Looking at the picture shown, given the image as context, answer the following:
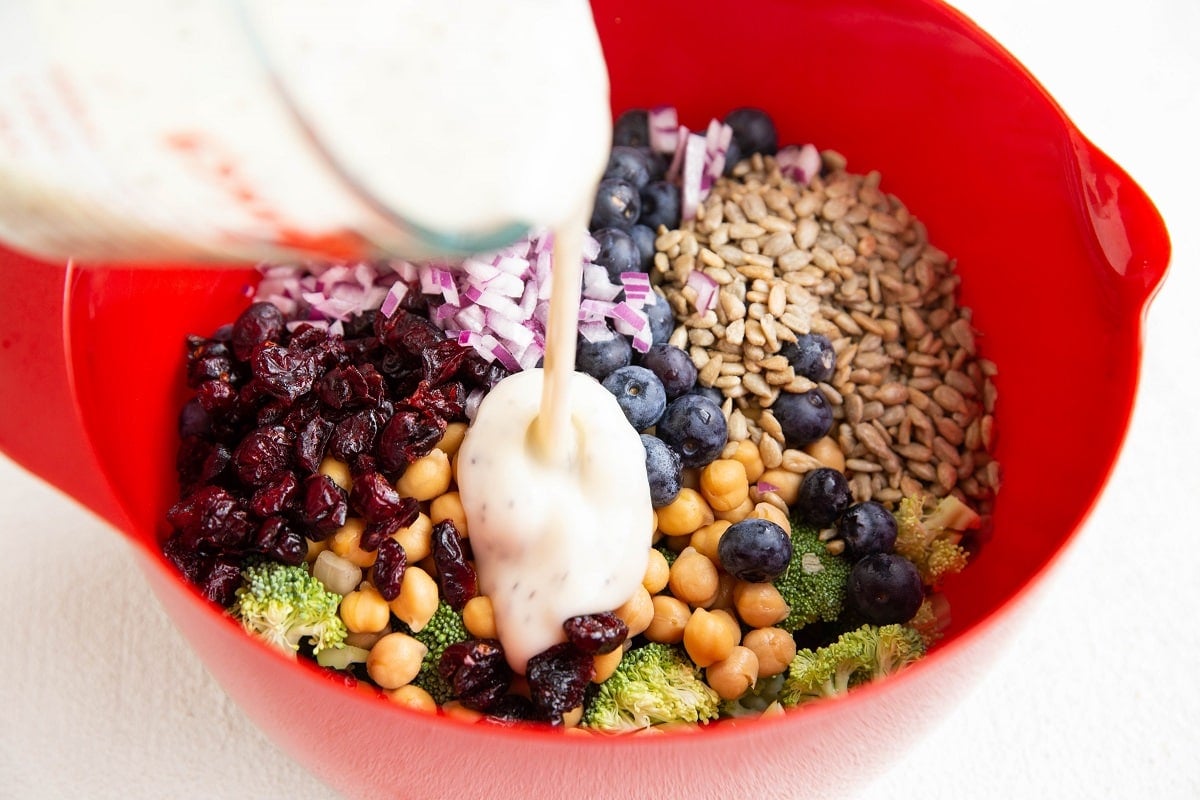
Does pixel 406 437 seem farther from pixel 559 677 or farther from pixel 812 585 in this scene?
pixel 812 585

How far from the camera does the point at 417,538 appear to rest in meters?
1.41

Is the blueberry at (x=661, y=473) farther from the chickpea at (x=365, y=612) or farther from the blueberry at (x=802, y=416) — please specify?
the chickpea at (x=365, y=612)

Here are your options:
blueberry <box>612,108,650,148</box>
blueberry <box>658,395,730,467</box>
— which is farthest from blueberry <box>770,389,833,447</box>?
blueberry <box>612,108,650,148</box>

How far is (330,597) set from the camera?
136cm

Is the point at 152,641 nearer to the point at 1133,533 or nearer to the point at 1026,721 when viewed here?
the point at 1026,721

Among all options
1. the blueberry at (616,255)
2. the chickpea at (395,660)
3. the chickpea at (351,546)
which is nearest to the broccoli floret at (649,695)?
the chickpea at (395,660)

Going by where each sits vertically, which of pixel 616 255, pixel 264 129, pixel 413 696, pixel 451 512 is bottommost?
pixel 413 696

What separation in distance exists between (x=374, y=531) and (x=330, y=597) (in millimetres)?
97

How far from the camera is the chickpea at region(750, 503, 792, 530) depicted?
59.7 inches

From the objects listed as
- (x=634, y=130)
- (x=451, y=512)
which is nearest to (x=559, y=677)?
(x=451, y=512)

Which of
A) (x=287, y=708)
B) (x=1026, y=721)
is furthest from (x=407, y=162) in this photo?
(x=1026, y=721)

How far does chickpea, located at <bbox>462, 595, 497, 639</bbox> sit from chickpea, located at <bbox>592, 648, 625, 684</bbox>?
14 cm

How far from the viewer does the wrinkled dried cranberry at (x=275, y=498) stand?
1.35m

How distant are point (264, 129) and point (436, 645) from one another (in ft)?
2.29
